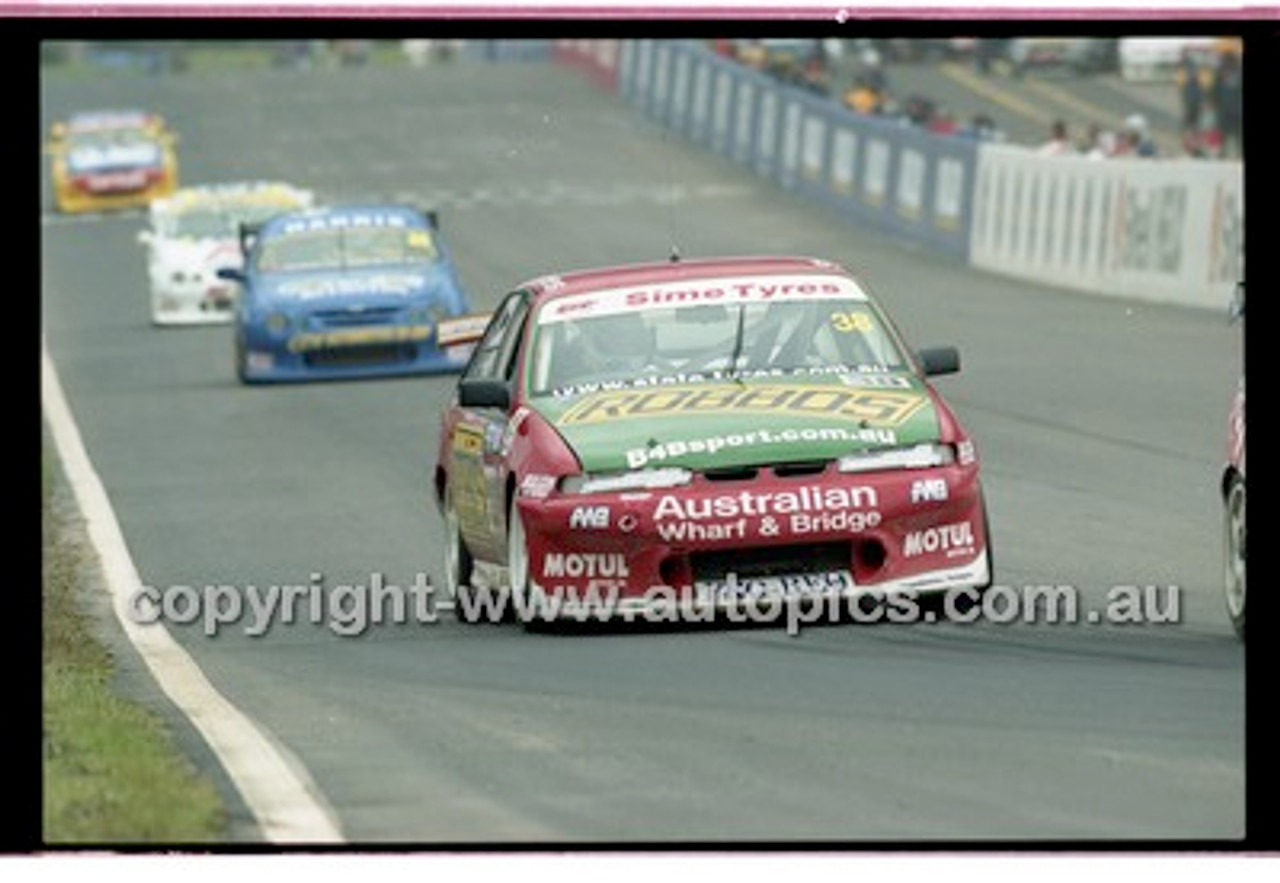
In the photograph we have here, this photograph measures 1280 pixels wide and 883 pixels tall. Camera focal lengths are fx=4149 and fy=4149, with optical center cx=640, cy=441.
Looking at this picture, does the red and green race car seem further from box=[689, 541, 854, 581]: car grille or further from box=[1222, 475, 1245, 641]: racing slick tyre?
box=[1222, 475, 1245, 641]: racing slick tyre

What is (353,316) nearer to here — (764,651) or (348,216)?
(348,216)

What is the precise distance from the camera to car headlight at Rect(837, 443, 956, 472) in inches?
536

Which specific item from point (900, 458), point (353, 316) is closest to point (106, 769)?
point (900, 458)

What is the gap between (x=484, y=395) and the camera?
14500mm

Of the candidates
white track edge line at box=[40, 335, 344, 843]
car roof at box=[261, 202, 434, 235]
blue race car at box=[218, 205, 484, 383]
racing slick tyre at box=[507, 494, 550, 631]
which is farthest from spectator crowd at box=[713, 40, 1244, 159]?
racing slick tyre at box=[507, 494, 550, 631]

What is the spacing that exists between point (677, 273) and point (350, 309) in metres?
14.6

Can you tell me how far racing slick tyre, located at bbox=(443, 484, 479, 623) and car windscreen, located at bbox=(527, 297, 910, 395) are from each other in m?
0.96

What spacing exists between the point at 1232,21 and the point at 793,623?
3.76 metres

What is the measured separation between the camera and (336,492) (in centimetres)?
2112

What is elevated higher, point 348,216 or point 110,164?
point 348,216

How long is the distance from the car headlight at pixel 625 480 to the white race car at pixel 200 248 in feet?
78.6

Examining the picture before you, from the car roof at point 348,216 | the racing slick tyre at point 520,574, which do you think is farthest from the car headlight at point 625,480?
the car roof at point 348,216

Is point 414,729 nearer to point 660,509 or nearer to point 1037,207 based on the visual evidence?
point 660,509

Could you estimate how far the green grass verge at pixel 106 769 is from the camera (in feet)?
29.2
